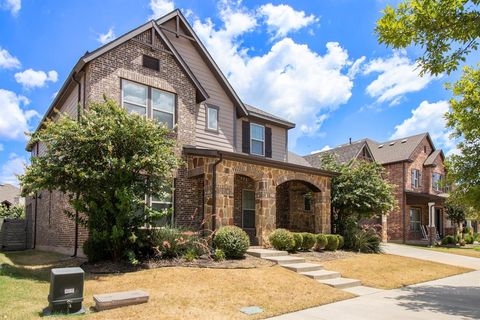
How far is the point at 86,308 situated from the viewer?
7066 millimetres

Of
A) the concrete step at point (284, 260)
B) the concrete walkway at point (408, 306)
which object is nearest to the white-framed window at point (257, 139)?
the concrete step at point (284, 260)

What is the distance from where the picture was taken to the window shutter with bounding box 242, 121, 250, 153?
62.2ft

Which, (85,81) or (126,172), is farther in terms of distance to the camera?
(85,81)

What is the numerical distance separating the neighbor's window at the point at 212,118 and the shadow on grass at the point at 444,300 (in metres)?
10.2

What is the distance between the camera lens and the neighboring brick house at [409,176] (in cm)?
2934

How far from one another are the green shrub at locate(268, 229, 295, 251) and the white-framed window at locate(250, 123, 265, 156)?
5.75 m

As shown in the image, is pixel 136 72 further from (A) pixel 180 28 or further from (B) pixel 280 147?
(B) pixel 280 147

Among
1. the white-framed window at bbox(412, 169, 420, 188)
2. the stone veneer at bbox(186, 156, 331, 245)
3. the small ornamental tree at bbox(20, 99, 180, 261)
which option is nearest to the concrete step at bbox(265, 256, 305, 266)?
the stone veneer at bbox(186, 156, 331, 245)

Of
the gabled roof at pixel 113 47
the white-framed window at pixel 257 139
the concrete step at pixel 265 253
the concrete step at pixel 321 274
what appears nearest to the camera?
the concrete step at pixel 321 274

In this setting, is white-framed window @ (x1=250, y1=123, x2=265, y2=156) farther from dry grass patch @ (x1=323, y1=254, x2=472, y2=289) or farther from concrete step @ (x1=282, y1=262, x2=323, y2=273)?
concrete step @ (x1=282, y1=262, x2=323, y2=273)

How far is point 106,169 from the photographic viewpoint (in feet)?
35.6

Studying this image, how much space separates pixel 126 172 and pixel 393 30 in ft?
25.6

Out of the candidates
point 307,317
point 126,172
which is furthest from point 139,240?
point 307,317

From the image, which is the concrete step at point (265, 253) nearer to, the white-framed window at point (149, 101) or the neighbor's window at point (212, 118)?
the white-framed window at point (149, 101)
